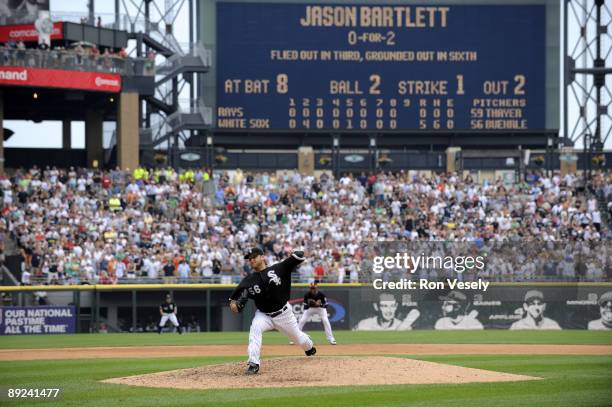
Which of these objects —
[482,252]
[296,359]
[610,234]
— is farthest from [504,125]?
[296,359]

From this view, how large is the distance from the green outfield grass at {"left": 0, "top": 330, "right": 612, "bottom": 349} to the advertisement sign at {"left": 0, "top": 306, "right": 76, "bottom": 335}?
1138 mm

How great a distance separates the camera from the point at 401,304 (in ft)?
117

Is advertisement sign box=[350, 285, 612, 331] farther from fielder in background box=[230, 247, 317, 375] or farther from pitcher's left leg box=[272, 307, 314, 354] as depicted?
fielder in background box=[230, 247, 317, 375]

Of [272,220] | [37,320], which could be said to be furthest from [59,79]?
[37,320]

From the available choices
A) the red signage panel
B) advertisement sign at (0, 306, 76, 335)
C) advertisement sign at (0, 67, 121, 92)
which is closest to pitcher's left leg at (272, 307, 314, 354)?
advertisement sign at (0, 306, 76, 335)

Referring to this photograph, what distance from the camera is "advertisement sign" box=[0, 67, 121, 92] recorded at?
4141 centimetres

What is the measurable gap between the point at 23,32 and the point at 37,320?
1362 centimetres

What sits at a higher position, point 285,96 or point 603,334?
point 285,96

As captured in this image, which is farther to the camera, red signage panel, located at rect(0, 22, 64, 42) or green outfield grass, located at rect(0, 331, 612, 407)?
red signage panel, located at rect(0, 22, 64, 42)

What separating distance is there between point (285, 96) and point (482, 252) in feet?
40.1

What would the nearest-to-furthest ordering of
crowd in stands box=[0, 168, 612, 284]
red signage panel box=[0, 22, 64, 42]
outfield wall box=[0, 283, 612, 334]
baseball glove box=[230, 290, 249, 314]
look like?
baseball glove box=[230, 290, 249, 314] < outfield wall box=[0, 283, 612, 334] < crowd in stands box=[0, 168, 612, 284] < red signage panel box=[0, 22, 64, 42]

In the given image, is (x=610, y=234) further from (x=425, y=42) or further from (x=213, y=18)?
(x=213, y=18)

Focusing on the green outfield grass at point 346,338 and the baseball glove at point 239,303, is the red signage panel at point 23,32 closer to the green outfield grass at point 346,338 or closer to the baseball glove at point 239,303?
the green outfield grass at point 346,338

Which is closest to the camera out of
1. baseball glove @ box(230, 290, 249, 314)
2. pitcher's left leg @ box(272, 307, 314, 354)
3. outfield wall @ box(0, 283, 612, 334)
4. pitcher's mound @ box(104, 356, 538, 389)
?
pitcher's mound @ box(104, 356, 538, 389)
